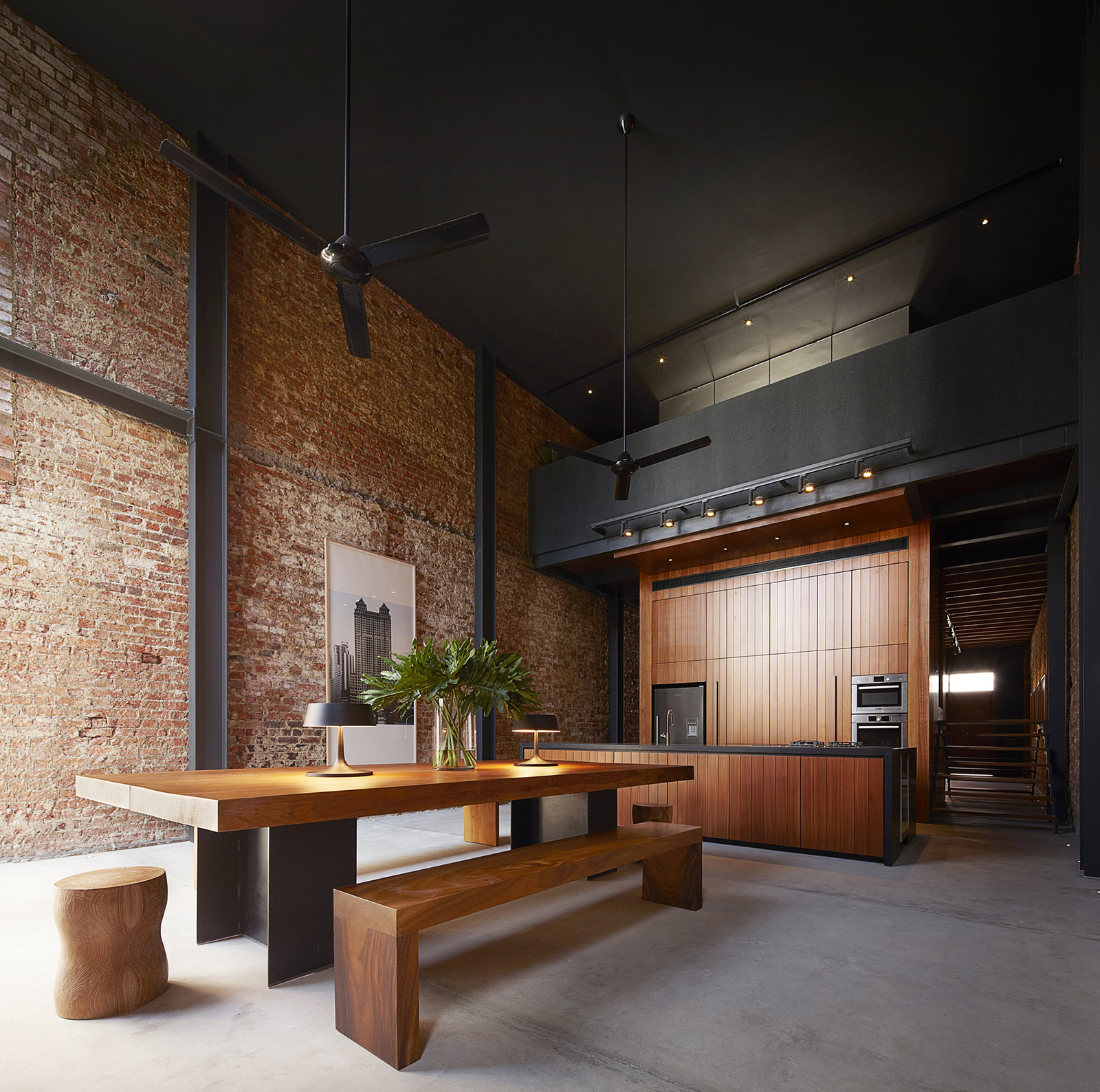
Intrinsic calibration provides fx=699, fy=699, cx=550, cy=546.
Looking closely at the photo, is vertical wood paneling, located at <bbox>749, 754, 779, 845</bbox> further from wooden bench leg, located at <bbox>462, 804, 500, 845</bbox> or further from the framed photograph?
the framed photograph

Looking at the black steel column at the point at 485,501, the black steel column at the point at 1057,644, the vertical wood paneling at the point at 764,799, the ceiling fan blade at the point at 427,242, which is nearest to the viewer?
the ceiling fan blade at the point at 427,242

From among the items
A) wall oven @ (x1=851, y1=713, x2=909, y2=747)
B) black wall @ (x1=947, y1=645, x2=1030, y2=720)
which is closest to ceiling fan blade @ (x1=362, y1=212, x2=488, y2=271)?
wall oven @ (x1=851, y1=713, x2=909, y2=747)

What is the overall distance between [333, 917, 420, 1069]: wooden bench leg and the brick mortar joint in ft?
16.7

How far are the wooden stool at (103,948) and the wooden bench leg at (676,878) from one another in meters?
2.37

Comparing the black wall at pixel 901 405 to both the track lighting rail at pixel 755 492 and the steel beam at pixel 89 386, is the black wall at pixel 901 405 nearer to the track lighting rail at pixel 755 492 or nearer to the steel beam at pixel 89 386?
the track lighting rail at pixel 755 492

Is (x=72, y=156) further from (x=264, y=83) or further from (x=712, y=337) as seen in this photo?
(x=712, y=337)

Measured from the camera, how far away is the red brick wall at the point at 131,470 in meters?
4.86

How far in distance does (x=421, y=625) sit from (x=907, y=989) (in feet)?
20.9

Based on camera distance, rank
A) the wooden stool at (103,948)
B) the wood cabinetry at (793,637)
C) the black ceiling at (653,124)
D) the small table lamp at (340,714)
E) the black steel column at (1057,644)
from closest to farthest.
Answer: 1. the wooden stool at (103,948)
2. the small table lamp at (340,714)
3. the black ceiling at (653,124)
4. the black steel column at (1057,644)
5. the wood cabinetry at (793,637)

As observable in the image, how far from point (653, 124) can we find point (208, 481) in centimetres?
476

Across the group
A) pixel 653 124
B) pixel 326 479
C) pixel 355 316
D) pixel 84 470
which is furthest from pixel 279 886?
pixel 653 124

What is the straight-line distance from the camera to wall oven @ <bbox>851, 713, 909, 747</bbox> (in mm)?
7414

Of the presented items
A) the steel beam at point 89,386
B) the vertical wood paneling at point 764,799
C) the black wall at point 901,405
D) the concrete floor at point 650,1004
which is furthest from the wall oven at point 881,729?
the steel beam at point 89,386

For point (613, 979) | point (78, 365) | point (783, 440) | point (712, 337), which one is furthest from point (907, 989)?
point (712, 337)
